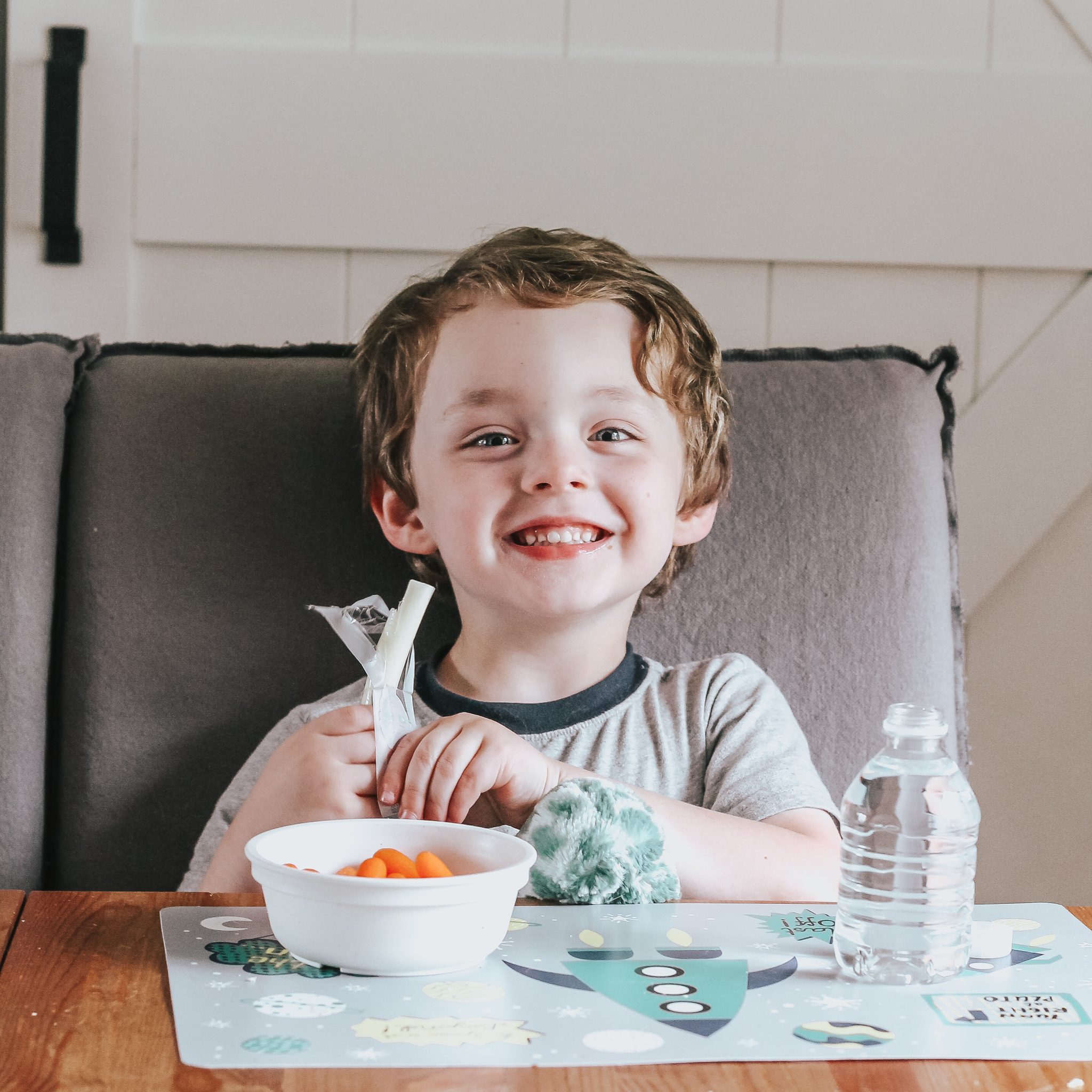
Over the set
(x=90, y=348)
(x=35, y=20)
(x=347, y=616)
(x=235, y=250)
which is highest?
(x=35, y=20)

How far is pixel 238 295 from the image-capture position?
66.2 inches

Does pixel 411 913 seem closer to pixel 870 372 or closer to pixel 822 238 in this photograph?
pixel 870 372

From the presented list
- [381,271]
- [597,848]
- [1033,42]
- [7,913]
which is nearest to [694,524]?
[597,848]

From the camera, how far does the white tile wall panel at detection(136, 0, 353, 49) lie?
1.63 meters

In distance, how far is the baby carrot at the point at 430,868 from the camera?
0.68 metres

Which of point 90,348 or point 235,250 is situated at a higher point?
point 235,250

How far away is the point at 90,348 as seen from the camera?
135 cm

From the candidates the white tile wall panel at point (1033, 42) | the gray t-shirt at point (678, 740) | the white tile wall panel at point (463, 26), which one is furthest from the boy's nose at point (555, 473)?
the white tile wall panel at point (1033, 42)

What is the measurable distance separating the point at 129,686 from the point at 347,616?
1.47ft

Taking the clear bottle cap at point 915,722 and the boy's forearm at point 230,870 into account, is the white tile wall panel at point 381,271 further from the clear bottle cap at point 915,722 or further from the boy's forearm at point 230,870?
the clear bottle cap at point 915,722

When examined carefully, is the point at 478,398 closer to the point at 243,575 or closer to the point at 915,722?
the point at 243,575

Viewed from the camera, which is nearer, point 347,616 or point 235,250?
point 347,616

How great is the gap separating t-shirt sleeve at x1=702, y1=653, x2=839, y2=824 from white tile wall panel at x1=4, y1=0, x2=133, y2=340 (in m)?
0.97


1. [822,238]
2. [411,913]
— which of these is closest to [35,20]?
[822,238]
